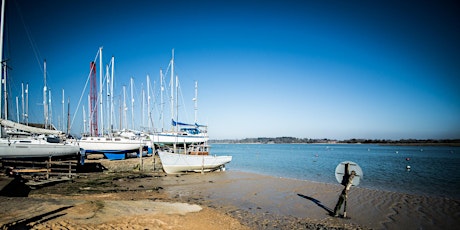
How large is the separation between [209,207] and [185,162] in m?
13.1

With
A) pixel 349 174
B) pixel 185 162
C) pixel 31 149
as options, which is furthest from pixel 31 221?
pixel 185 162

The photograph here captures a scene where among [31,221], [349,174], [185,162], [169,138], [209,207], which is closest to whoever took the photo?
[31,221]

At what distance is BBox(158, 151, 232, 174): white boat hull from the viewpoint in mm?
25427

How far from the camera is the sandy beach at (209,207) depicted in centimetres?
905

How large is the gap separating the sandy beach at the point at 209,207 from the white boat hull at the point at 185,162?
3975 mm

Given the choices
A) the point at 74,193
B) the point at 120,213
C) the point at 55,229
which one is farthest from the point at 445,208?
the point at 74,193

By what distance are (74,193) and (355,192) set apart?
63.4 ft

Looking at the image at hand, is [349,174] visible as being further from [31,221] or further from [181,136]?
[181,136]

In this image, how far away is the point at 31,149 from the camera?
21375 millimetres

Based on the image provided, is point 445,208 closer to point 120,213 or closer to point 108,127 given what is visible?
point 120,213

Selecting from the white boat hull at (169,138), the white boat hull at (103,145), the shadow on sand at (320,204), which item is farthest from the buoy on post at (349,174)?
the white boat hull at (169,138)

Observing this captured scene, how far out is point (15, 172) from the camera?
1745cm

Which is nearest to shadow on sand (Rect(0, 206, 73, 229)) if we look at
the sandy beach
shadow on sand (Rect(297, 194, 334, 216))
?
the sandy beach

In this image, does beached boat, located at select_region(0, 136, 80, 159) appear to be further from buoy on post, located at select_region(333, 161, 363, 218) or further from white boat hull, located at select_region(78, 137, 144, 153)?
buoy on post, located at select_region(333, 161, 363, 218)
